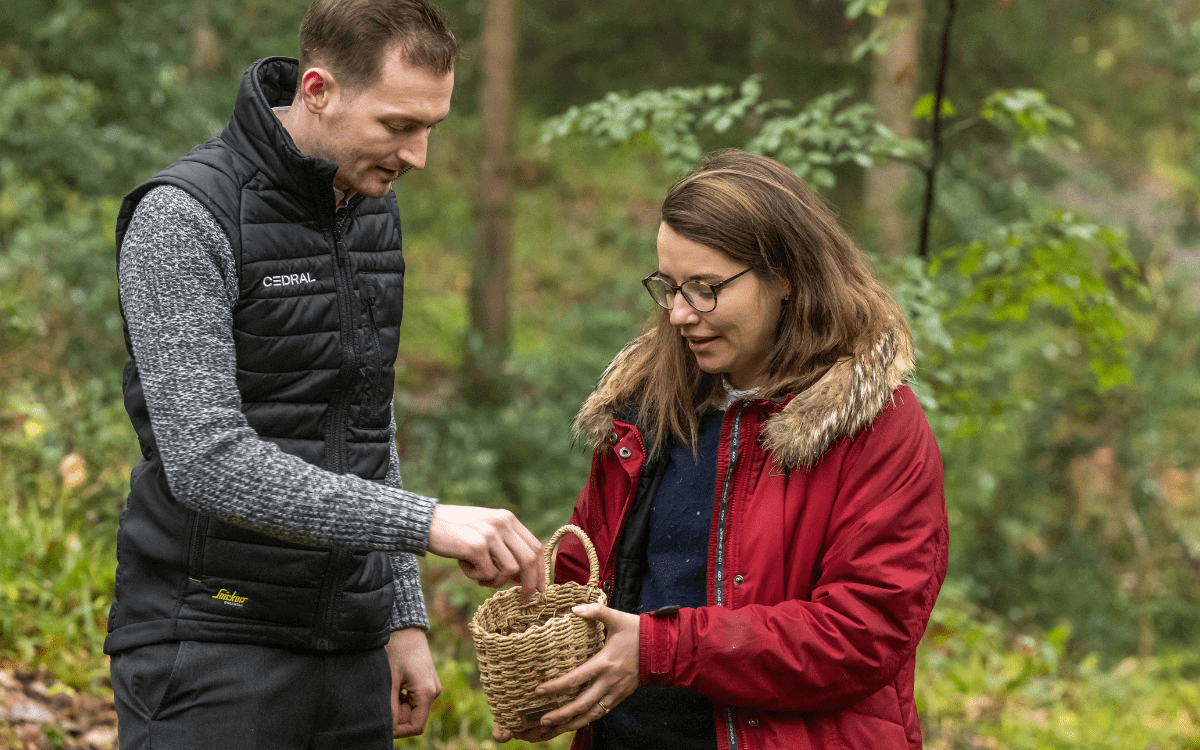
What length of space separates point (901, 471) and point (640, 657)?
67 centimetres

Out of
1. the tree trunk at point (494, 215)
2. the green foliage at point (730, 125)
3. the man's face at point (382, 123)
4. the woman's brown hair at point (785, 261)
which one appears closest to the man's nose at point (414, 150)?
the man's face at point (382, 123)

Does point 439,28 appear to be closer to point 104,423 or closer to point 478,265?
point 104,423

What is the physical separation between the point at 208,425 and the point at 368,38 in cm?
84

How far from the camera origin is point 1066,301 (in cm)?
420

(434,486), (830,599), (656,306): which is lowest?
(434,486)

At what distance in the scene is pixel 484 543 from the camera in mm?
1961

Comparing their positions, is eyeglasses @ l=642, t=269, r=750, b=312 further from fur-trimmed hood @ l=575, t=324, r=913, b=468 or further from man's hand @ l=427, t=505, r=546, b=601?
man's hand @ l=427, t=505, r=546, b=601

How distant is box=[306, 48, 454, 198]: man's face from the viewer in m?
2.10

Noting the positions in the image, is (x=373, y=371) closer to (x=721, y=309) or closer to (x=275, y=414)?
(x=275, y=414)

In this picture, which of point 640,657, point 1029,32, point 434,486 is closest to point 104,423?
point 434,486

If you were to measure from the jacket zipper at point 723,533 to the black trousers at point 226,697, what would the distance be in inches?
33.9

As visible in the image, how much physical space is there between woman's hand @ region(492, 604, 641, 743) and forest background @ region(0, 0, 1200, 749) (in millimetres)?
1795

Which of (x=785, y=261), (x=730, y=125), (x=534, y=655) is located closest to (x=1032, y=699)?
(x=730, y=125)

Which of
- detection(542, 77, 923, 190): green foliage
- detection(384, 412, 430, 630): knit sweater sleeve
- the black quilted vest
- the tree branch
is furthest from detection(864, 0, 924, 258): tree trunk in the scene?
the black quilted vest
